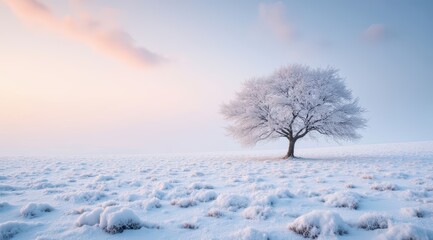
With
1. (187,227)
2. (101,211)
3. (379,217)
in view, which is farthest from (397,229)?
(101,211)

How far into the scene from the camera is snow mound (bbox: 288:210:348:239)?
3873mm

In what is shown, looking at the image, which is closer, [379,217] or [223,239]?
[223,239]

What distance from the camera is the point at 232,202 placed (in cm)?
567

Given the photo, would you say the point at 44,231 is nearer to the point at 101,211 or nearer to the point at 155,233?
the point at 101,211

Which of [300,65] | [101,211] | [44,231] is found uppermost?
[300,65]

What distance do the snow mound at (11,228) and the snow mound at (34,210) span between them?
2.97 feet

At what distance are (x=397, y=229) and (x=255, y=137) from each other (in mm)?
19052

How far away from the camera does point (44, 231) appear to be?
430 cm

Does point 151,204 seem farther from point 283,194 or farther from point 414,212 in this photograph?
point 414,212

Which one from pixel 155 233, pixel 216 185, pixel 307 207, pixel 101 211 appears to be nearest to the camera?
pixel 155 233

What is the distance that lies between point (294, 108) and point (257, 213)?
17183 millimetres

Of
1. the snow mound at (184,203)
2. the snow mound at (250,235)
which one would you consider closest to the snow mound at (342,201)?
the snow mound at (250,235)

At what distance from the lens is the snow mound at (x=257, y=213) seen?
15.8 ft

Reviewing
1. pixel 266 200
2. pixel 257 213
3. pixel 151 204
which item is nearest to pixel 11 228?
pixel 151 204
